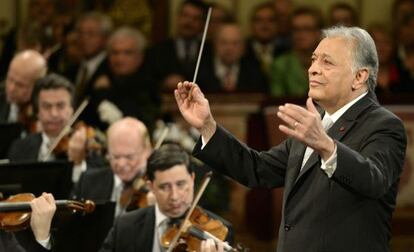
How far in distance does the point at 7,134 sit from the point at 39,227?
6.74ft

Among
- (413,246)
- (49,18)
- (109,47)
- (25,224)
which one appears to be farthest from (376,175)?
(49,18)

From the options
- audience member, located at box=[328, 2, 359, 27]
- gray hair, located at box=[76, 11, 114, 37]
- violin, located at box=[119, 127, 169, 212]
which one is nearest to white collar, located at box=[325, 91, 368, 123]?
violin, located at box=[119, 127, 169, 212]

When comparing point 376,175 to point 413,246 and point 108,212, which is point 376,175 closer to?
point 108,212

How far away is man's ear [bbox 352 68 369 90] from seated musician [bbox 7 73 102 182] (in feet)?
9.57

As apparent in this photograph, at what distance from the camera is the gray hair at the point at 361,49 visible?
3492 millimetres

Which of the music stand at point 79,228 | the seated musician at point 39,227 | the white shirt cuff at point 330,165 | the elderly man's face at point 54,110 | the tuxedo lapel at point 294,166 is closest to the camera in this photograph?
the white shirt cuff at point 330,165

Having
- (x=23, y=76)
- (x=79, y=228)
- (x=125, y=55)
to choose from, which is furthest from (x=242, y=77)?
(x=79, y=228)

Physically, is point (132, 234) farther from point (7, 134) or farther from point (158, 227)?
point (7, 134)

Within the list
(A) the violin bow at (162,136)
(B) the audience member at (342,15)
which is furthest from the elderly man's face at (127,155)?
(B) the audience member at (342,15)

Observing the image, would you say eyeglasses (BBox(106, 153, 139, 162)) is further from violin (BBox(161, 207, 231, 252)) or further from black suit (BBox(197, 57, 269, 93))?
black suit (BBox(197, 57, 269, 93))

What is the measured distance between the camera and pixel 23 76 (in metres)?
6.84

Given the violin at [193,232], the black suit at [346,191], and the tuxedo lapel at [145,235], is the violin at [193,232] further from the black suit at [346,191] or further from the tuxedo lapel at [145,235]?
the black suit at [346,191]

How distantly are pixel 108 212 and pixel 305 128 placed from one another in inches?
74.7

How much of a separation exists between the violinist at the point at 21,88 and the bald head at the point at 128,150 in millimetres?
1186
